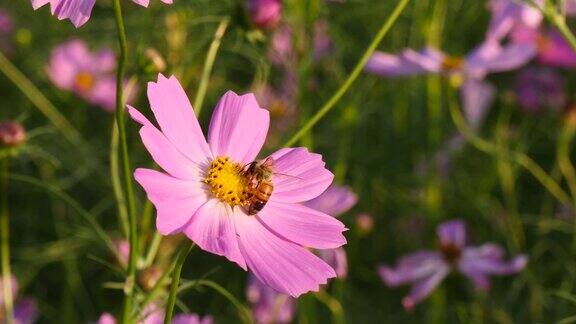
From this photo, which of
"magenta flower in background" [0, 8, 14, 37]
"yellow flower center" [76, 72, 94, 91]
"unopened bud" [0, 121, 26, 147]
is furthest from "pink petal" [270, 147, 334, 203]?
"magenta flower in background" [0, 8, 14, 37]

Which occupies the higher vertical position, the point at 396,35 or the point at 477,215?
the point at 396,35

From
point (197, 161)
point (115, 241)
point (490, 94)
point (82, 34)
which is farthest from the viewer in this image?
point (82, 34)

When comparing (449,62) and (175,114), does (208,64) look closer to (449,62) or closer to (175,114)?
(175,114)

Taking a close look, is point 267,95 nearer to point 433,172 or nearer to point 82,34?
point 82,34

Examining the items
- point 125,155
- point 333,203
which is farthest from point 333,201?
point 125,155

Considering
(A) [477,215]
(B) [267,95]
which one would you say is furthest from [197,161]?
(B) [267,95]

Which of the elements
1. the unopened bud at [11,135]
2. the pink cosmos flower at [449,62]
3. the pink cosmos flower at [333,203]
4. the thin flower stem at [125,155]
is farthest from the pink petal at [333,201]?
the thin flower stem at [125,155]

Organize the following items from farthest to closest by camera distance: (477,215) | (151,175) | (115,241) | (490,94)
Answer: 1. (490,94)
2. (477,215)
3. (115,241)
4. (151,175)
